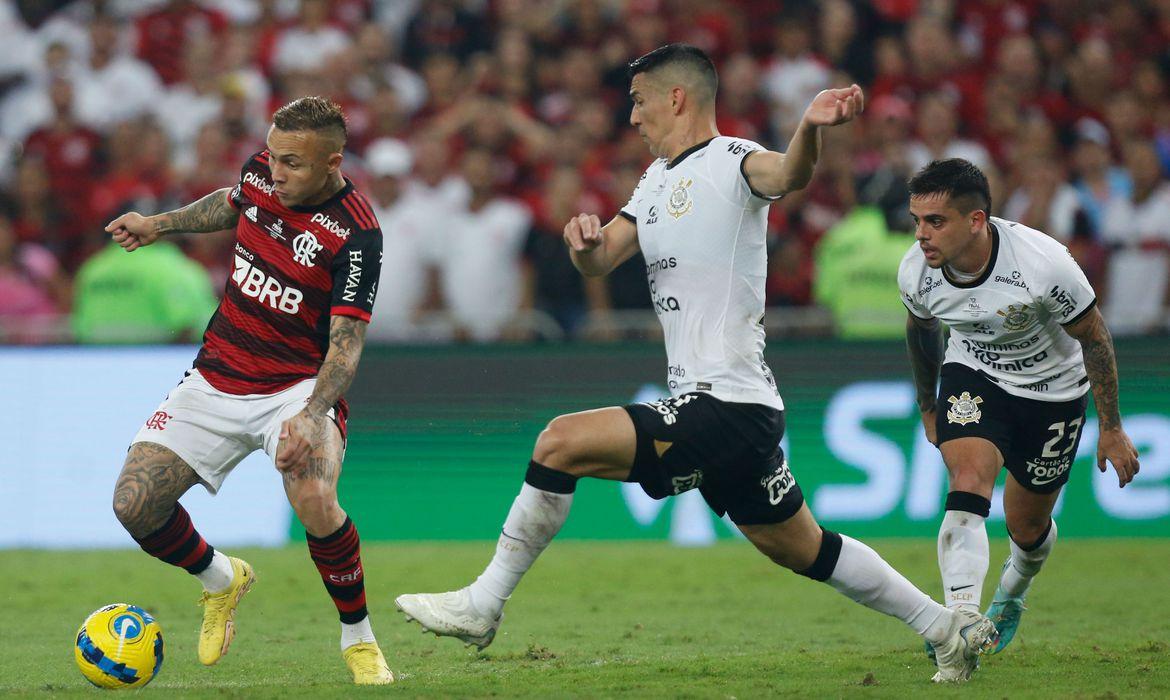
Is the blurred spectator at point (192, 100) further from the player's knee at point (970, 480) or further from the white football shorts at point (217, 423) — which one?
the player's knee at point (970, 480)

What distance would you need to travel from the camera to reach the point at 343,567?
7.56m

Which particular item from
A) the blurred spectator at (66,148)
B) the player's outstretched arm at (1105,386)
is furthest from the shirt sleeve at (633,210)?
the blurred spectator at (66,148)

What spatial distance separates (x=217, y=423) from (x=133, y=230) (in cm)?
119

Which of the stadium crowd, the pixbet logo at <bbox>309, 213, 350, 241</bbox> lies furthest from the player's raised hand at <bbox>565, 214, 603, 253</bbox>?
the stadium crowd

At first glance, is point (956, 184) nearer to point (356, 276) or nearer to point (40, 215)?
point (356, 276)

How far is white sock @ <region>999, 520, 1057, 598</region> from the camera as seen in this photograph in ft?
28.2

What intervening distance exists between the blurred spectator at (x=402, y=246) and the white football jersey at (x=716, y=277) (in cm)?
836

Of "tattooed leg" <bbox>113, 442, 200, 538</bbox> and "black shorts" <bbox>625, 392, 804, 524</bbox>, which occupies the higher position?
"black shorts" <bbox>625, 392, 804, 524</bbox>

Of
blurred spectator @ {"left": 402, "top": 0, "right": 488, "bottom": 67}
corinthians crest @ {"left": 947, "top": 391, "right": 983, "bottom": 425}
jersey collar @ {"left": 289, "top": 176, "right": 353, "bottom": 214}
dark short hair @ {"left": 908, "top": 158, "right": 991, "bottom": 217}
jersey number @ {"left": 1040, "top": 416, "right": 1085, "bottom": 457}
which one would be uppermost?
dark short hair @ {"left": 908, "top": 158, "right": 991, "bottom": 217}

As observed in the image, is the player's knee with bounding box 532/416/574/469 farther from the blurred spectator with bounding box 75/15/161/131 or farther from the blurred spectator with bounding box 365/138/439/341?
the blurred spectator with bounding box 75/15/161/131

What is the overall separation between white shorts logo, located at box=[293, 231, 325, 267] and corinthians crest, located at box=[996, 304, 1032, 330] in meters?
3.47

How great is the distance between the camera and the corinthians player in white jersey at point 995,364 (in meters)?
7.84

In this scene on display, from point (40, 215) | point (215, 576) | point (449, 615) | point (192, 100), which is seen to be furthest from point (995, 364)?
point (192, 100)

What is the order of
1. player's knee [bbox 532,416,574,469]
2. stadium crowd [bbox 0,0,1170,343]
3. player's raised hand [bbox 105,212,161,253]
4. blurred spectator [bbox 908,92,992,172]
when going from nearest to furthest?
player's knee [bbox 532,416,574,469] < player's raised hand [bbox 105,212,161,253] < stadium crowd [bbox 0,0,1170,343] < blurred spectator [bbox 908,92,992,172]
